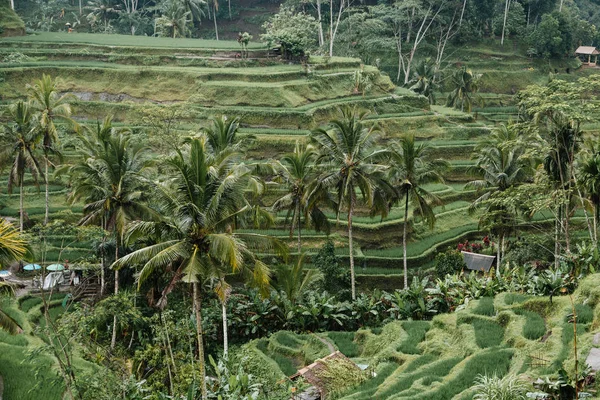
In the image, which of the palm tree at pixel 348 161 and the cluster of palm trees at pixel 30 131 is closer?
the palm tree at pixel 348 161

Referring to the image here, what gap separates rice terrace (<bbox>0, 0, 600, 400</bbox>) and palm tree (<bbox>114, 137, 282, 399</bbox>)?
0.18 feet

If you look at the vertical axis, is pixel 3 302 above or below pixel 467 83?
below

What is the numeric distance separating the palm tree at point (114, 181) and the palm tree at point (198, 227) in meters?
6.30

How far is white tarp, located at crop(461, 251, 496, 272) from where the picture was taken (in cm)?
3341

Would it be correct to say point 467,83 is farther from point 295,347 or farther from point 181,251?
point 181,251

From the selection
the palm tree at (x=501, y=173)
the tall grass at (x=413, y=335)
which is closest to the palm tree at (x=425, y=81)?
the palm tree at (x=501, y=173)

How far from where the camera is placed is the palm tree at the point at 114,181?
81.3ft

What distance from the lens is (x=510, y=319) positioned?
21.3 m

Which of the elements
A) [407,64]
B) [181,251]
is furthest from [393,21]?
[181,251]

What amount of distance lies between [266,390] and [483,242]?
2151 centimetres

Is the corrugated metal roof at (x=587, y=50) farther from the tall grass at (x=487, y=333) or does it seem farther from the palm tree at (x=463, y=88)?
the tall grass at (x=487, y=333)

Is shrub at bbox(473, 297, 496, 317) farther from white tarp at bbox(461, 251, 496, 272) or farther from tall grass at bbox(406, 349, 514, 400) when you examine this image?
white tarp at bbox(461, 251, 496, 272)

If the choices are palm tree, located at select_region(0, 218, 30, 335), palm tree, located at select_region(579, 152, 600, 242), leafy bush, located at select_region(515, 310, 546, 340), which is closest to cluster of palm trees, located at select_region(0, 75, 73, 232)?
palm tree, located at select_region(0, 218, 30, 335)

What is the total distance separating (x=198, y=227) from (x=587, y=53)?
66.2 meters
